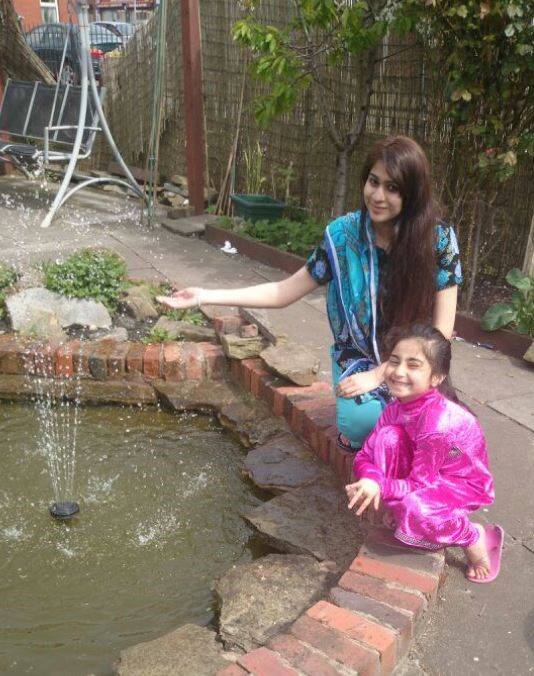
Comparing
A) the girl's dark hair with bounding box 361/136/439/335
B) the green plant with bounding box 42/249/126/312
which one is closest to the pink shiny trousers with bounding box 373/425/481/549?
the girl's dark hair with bounding box 361/136/439/335

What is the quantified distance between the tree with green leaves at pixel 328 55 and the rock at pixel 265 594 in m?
3.63

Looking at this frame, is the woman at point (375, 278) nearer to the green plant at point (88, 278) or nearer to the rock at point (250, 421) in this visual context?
the rock at point (250, 421)

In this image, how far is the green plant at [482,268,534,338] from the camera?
4105 mm

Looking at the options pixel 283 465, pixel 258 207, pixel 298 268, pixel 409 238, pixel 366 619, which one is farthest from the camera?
pixel 258 207

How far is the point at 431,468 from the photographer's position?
84.4 inches

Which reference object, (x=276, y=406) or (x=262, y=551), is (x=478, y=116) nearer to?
(x=276, y=406)

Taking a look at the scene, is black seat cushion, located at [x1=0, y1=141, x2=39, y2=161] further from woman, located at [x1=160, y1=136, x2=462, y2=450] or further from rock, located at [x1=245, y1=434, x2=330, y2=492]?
woman, located at [x1=160, y1=136, x2=462, y2=450]

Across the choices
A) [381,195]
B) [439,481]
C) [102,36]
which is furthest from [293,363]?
[102,36]

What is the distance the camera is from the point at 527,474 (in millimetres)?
2822

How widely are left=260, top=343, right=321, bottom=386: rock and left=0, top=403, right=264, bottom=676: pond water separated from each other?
426 mm

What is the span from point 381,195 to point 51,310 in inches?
97.2

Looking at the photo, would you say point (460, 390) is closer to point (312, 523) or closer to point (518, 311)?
point (518, 311)

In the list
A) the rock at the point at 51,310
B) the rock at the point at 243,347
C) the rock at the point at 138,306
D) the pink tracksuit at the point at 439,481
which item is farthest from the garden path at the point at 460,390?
the rock at the point at 51,310

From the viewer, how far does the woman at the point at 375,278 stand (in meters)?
2.31
